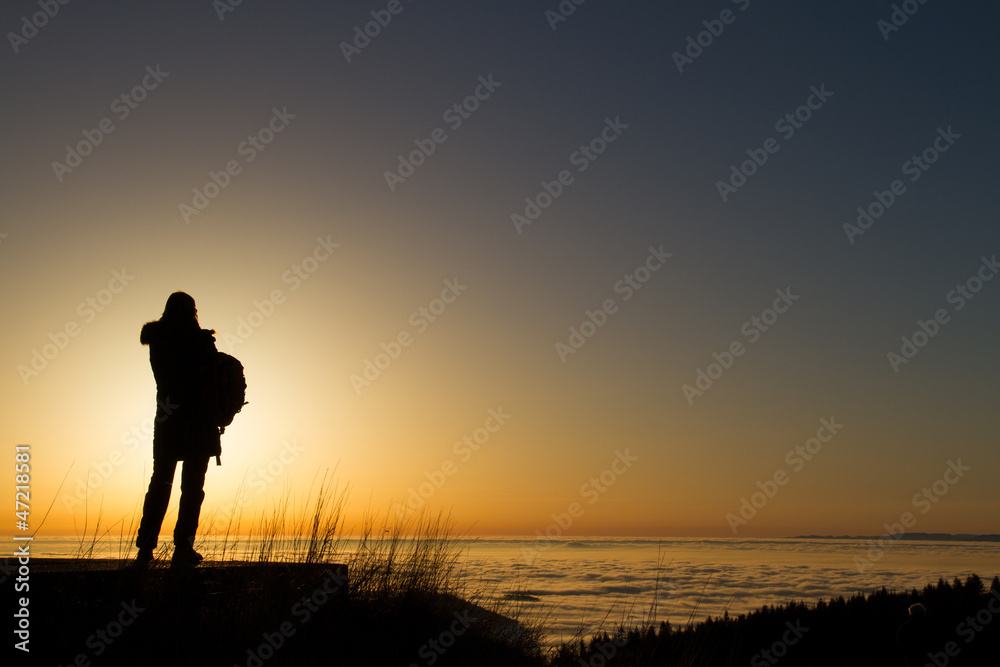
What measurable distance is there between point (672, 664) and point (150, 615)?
4646 millimetres

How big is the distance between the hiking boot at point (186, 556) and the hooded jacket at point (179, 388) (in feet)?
2.34

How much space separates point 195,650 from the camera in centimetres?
390

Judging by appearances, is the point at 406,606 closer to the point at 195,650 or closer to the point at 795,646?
the point at 195,650

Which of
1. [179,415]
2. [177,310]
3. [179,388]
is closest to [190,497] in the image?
[179,415]

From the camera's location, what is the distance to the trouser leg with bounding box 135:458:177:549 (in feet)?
18.2

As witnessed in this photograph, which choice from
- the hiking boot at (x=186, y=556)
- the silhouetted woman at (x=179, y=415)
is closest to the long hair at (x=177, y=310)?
the silhouetted woman at (x=179, y=415)

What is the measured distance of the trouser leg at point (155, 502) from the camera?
5.55 m

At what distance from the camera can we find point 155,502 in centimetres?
565

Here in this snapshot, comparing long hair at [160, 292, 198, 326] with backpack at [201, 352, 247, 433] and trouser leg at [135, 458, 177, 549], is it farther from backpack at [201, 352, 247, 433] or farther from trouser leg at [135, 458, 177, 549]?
trouser leg at [135, 458, 177, 549]

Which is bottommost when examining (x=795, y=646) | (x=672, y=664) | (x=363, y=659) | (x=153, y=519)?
(x=795, y=646)

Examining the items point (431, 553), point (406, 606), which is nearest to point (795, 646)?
point (431, 553)

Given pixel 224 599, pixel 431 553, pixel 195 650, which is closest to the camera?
pixel 195 650
